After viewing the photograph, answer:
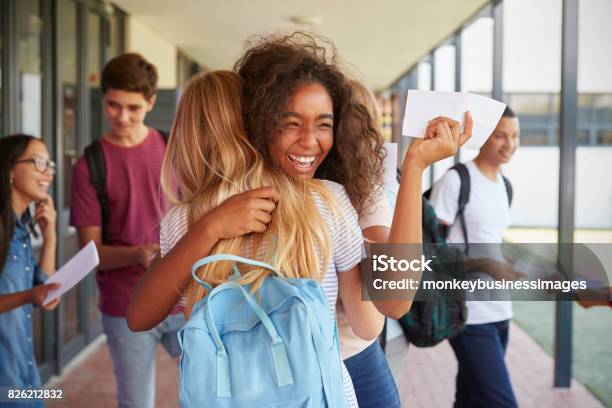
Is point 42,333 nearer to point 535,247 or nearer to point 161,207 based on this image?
point 161,207

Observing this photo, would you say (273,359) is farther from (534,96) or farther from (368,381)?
(534,96)

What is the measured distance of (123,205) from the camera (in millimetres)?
2643

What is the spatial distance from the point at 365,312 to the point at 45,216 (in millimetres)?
1583

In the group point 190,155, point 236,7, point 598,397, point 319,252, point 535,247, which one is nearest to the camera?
point 319,252

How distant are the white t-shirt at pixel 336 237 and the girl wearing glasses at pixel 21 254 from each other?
3.25ft

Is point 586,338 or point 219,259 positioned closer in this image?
point 219,259

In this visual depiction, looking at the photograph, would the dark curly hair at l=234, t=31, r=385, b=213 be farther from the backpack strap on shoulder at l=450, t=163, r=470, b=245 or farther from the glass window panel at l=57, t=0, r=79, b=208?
the glass window panel at l=57, t=0, r=79, b=208

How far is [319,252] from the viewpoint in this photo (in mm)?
1350

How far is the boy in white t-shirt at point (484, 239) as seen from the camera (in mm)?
2654

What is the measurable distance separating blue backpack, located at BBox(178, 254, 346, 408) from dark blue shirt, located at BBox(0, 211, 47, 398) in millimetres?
1314

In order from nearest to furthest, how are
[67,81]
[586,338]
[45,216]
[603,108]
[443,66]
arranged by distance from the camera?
[45,216] < [67,81] < [603,108] < [586,338] < [443,66]

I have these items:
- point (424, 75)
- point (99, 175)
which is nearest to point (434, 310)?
point (99, 175)

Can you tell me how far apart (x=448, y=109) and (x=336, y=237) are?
0.36m

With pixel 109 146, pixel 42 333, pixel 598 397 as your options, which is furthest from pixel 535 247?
pixel 42 333
